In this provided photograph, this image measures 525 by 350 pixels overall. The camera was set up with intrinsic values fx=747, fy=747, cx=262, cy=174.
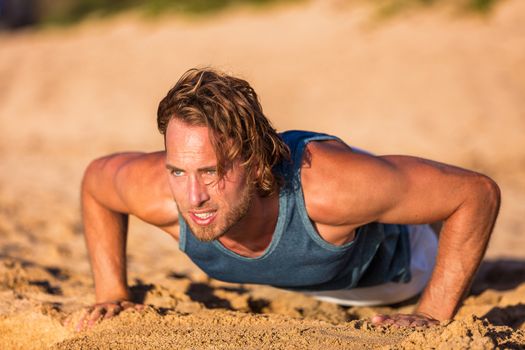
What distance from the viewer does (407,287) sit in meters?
3.92


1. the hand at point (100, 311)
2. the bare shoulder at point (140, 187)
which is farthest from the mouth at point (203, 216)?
the hand at point (100, 311)

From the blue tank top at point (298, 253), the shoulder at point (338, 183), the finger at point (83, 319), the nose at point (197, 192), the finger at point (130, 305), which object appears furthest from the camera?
the finger at point (130, 305)

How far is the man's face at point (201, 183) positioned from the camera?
9.13ft

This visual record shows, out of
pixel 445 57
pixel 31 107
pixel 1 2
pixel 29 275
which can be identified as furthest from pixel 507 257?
pixel 1 2

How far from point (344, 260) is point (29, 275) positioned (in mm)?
1790

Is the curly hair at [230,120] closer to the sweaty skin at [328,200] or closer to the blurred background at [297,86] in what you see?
the sweaty skin at [328,200]

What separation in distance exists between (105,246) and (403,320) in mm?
1445

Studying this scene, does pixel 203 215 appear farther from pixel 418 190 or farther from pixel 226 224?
pixel 418 190

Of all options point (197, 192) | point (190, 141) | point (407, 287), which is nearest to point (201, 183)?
point (197, 192)

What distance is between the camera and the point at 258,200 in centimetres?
304

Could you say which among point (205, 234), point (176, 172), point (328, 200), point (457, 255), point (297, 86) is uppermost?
point (176, 172)

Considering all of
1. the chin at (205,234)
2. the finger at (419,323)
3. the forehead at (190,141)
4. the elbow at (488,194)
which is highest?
the forehead at (190,141)

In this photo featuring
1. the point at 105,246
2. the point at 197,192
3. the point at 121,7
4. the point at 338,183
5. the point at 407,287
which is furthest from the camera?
the point at 121,7

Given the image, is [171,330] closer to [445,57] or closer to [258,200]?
[258,200]
